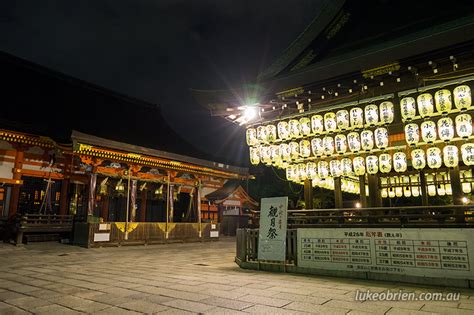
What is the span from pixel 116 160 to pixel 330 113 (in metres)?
10.9

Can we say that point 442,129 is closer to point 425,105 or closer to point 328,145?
point 425,105

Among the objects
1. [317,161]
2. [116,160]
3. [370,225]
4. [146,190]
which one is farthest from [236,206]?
[370,225]

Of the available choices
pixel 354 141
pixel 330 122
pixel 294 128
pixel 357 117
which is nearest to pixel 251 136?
pixel 294 128

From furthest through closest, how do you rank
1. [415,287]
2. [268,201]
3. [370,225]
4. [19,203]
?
[19,203] < [268,201] < [370,225] < [415,287]

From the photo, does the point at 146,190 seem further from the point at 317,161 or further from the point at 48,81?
the point at 317,161

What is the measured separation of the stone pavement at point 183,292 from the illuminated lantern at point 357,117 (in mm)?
4848

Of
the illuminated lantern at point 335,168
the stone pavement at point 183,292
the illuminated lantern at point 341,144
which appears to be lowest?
the stone pavement at point 183,292

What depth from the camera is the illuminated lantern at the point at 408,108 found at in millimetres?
8523

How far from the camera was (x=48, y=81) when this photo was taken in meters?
20.0

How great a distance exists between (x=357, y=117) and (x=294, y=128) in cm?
221

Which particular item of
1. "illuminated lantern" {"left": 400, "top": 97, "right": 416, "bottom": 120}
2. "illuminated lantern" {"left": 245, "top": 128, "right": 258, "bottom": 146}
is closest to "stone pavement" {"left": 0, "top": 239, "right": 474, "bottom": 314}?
"illuminated lantern" {"left": 400, "top": 97, "right": 416, "bottom": 120}

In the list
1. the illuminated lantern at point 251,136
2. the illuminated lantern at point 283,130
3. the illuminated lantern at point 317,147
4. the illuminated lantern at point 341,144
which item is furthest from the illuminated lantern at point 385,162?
the illuminated lantern at point 251,136

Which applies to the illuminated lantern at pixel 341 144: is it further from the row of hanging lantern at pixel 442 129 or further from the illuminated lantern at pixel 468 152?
the illuminated lantern at pixel 468 152

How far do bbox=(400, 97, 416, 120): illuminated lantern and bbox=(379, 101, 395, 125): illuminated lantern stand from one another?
355 millimetres
